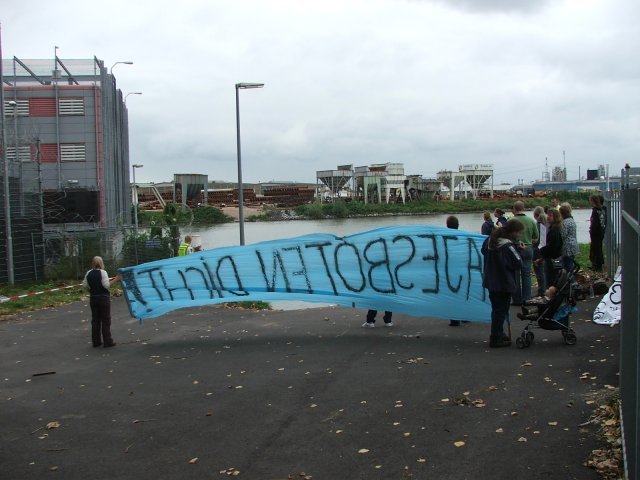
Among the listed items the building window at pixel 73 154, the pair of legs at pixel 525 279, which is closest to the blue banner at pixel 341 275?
the pair of legs at pixel 525 279

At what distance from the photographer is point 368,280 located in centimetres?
1086

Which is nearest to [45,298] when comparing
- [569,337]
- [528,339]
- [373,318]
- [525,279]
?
[373,318]

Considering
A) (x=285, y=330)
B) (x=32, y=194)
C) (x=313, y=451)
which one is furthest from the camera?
(x=32, y=194)

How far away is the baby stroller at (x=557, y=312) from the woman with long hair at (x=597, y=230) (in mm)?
6049

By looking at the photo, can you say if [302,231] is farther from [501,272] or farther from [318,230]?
[501,272]

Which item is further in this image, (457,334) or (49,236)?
(49,236)

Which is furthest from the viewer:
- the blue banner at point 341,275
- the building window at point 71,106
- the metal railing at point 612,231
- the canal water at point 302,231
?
the building window at point 71,106

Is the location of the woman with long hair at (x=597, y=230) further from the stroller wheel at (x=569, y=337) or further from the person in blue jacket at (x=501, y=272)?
the stroller wheel at (x=569, y=337)

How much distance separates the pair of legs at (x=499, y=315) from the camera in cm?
883

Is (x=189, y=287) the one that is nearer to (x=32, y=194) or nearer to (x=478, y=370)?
(x=478, y=370)

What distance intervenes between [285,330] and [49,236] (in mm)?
14623

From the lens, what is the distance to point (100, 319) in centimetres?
1099

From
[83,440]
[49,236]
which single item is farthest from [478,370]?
[49,236]

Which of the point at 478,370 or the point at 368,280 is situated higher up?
the point at 368,280
